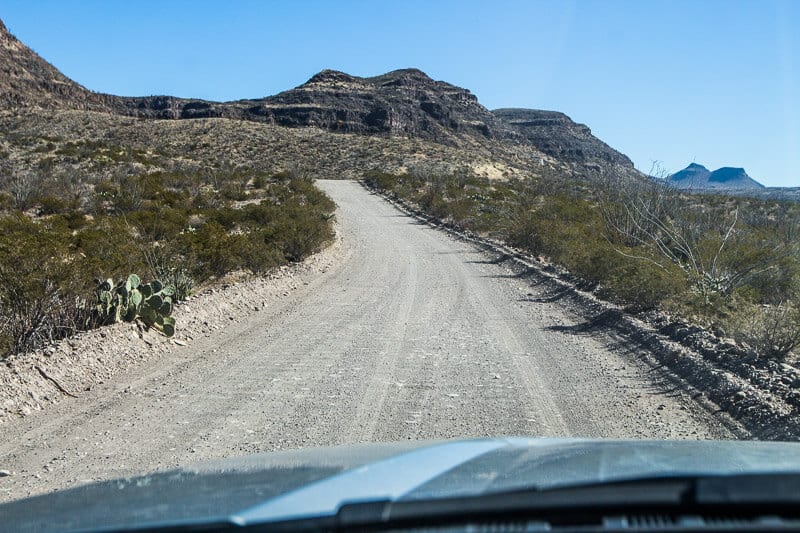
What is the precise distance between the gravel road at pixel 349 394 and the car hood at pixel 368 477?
2419 millimetres

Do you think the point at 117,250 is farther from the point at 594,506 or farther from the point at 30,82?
the point at 30,82

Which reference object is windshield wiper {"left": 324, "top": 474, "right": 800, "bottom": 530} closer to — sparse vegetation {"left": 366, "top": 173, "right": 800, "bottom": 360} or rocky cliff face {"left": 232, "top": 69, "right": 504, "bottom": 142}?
sparse vegetation {"left": 366, "top": 173, "right": 800, "bottom": 360}

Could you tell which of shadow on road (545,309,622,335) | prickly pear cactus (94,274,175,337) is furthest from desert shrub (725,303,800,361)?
prickly pear cactus (94,274,175,337)

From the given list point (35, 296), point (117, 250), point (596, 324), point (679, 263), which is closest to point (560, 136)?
point (679, 263)

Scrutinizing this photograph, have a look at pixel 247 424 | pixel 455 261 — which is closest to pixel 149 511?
pixel 247 424

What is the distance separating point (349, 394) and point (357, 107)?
113840 millimetres

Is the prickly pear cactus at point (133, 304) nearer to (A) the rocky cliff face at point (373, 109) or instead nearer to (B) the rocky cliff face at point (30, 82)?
(B) the rocky cliff face at point (30, 82)

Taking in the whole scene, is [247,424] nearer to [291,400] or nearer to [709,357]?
[291,400]

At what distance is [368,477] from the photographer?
8.09 ft

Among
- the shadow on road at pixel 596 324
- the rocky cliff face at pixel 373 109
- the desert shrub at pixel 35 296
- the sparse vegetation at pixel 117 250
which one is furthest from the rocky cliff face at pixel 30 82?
the shadow on road at pixel 596 324

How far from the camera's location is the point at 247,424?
618cm

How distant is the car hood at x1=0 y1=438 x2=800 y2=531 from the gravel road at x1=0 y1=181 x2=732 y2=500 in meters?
2.42

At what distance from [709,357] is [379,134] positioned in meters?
99.3

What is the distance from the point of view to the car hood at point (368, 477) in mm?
2137
